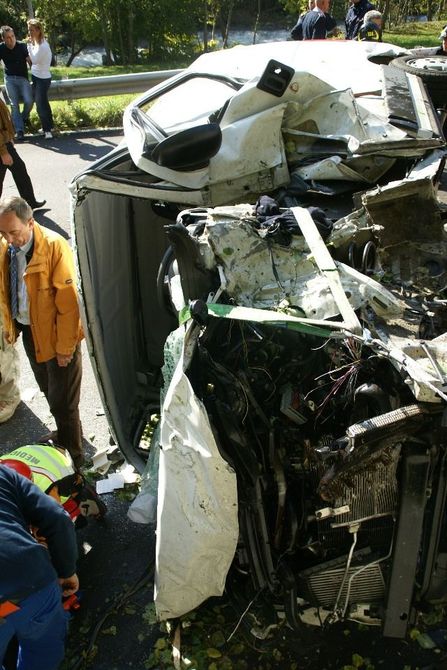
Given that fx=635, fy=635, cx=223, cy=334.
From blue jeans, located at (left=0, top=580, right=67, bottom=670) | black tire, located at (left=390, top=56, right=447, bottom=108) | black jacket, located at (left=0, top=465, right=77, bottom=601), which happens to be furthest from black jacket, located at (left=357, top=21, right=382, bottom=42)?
blue jeans, located at (left=0, top=580, right=67, bottom=670)

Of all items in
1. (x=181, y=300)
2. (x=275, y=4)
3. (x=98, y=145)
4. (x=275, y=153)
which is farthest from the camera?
(x=275, y=4)

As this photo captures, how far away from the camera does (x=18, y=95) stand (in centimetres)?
971

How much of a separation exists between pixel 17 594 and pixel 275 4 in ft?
80.8

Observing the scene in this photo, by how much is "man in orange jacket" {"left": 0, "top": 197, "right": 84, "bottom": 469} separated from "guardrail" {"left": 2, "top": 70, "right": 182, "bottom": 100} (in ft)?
24.1

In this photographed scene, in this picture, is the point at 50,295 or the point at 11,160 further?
the point at 11,160

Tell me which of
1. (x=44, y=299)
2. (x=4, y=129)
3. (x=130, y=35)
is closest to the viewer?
(x=44, y=299)

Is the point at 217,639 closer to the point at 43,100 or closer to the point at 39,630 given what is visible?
the point at 39,630

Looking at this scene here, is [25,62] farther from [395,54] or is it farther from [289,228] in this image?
[289,228]

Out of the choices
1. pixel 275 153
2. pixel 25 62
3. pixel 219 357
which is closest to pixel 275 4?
pixel 25 62

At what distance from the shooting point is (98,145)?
9508 mm

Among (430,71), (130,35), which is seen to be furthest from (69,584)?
(130,35)

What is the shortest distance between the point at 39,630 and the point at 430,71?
176 inches

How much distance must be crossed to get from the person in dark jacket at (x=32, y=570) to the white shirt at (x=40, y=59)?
8505mm

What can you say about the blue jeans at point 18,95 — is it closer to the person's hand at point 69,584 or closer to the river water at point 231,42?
the person's hand at point 69,584
